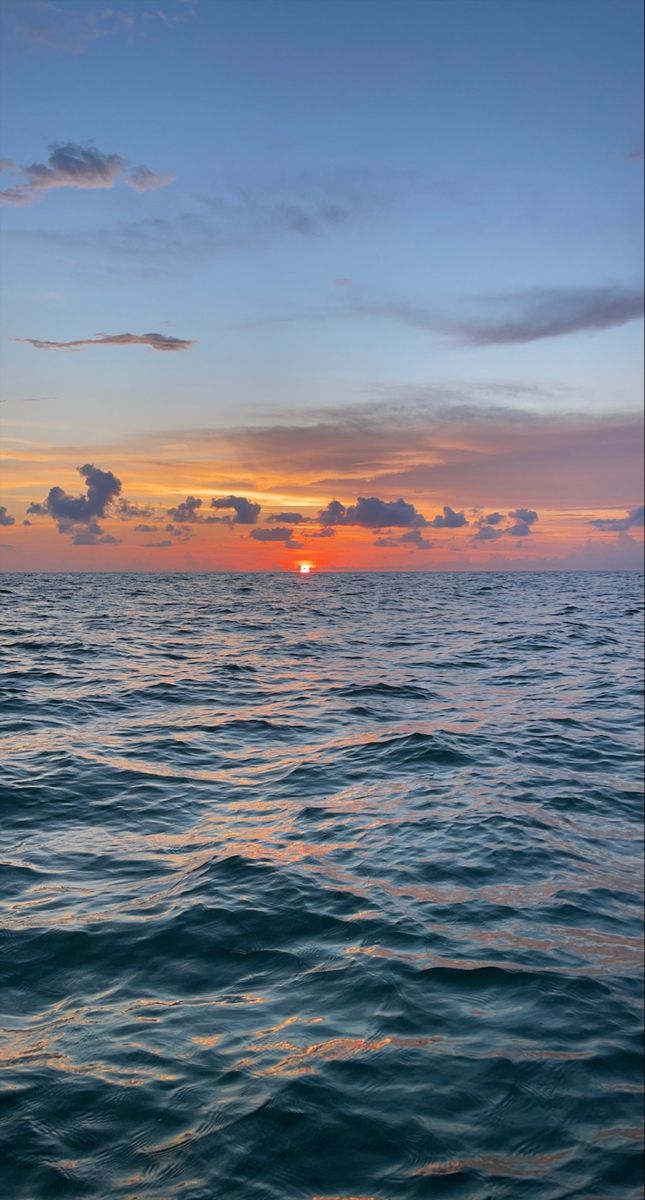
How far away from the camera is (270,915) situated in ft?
29.7

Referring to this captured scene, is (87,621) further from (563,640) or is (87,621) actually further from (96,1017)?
(96,1017)

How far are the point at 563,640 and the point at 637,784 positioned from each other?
27.4m

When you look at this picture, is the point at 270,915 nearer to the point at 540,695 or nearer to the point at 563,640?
the point at 540,695

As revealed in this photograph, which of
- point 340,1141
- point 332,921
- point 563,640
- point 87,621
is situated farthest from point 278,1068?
point 87,621

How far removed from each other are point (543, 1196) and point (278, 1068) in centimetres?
219

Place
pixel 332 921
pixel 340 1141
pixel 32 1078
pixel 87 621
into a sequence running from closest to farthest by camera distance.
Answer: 1. pixel 340 1141
2. pixel 32 1078
3. pixel 332 921
4. pixel 87 621

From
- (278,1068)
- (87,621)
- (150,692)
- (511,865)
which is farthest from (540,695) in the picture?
(87,621)

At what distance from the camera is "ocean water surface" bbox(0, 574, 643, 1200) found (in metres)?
5.46

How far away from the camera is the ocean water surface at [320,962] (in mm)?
5465

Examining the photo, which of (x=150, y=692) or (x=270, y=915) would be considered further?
(x=150, y=692)

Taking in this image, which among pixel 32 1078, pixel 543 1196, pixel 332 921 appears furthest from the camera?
pixel 332 921

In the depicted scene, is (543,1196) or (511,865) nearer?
(543,1196)

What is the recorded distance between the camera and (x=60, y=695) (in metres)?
23.3

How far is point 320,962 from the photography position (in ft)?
26.3
